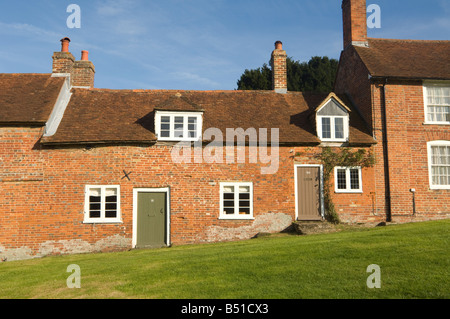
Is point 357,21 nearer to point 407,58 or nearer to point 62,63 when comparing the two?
point 407,58

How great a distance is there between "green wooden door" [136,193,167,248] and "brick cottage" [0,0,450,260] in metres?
0.04

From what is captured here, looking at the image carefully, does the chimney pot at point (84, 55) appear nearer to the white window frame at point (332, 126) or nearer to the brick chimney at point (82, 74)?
the brick chimney at point (82, 74)

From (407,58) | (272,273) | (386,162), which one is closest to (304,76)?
(407,58)

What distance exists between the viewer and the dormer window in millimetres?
17516

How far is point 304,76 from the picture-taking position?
137 ft

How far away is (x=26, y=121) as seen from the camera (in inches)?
628

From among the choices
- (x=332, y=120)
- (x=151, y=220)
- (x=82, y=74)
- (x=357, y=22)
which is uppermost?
(x=357, y=22)

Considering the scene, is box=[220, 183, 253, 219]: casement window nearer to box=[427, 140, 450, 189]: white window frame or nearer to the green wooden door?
the green wooden door

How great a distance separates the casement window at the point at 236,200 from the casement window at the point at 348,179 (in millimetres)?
4088

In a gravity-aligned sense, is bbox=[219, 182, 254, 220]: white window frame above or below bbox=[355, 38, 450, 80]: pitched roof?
below

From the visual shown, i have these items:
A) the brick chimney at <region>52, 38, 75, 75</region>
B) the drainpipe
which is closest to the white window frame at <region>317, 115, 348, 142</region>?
the drainpipe

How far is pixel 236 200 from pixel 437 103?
1095cm

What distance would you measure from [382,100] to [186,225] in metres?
11.2

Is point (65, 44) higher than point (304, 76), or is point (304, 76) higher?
point (304, 76)
